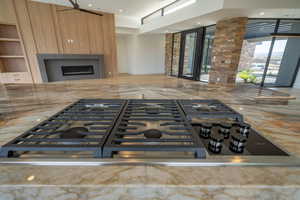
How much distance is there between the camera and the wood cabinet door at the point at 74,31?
4.53 metres

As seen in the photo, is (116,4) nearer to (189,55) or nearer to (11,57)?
(189,55)

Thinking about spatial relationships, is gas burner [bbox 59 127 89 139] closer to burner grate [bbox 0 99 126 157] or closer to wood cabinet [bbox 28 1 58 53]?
burner grate [bbox 0 99 126 157]

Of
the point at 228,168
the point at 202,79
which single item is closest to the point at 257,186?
the point at 228,168

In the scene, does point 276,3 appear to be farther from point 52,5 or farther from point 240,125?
point 52,5

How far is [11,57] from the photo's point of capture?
429 centimetres

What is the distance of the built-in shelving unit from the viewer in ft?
13.7

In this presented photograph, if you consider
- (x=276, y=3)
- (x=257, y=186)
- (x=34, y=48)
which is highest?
(x=276, y=3)

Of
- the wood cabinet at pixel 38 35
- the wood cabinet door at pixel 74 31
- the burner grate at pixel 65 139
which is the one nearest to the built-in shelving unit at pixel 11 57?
the wood cabinet at pixel 38 35

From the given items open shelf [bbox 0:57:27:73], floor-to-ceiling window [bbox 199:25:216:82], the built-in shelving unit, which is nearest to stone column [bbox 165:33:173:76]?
floor-to-ceiling window [bbox 199:25:216:82]

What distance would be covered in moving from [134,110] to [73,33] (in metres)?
5.25

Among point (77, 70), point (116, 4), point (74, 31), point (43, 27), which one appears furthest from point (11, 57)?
point (116, 4)

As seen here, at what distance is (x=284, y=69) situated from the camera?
4984mm

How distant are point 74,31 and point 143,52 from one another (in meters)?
3.45

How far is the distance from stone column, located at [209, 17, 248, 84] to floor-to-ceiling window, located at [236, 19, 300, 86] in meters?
1.30
